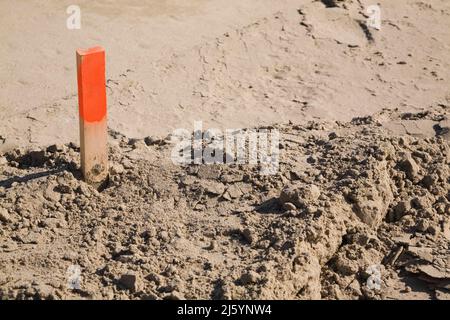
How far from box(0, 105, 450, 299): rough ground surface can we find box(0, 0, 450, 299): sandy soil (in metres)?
0.01

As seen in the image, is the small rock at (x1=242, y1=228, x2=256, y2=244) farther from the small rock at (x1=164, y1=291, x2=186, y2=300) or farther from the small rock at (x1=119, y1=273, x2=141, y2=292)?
the small rock at (x1=119, y1=273, x2=141, y2=292)

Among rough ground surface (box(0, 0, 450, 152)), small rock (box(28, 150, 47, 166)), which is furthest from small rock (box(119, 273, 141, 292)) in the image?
rough ground surface (box(0, 0, 450, 152))

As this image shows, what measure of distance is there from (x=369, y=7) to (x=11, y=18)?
3.33m

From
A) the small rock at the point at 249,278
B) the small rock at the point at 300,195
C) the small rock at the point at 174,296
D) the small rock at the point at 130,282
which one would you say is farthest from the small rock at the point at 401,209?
the small rock at the point at 130,282

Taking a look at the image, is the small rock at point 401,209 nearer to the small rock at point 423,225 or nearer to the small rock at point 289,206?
the small rock at point 423,225

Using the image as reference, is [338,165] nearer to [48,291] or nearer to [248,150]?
[248,150]

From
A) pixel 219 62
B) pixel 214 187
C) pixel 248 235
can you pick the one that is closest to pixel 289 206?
pixel 248 235

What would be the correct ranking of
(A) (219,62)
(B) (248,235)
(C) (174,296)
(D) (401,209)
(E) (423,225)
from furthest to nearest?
1. (A) (219,62)
2. (D) (401,209)
3. (E) (423,225)
4. (B) (248,235)
5. (C) (174,296)

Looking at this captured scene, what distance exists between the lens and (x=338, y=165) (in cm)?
477

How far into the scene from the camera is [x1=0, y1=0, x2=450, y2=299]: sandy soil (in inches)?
161

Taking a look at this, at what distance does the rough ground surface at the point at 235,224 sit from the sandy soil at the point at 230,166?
1 centimetres

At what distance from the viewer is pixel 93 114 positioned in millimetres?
4547

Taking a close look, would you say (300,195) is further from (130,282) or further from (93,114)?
(93,114)

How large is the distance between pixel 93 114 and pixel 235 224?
3.39 feet
